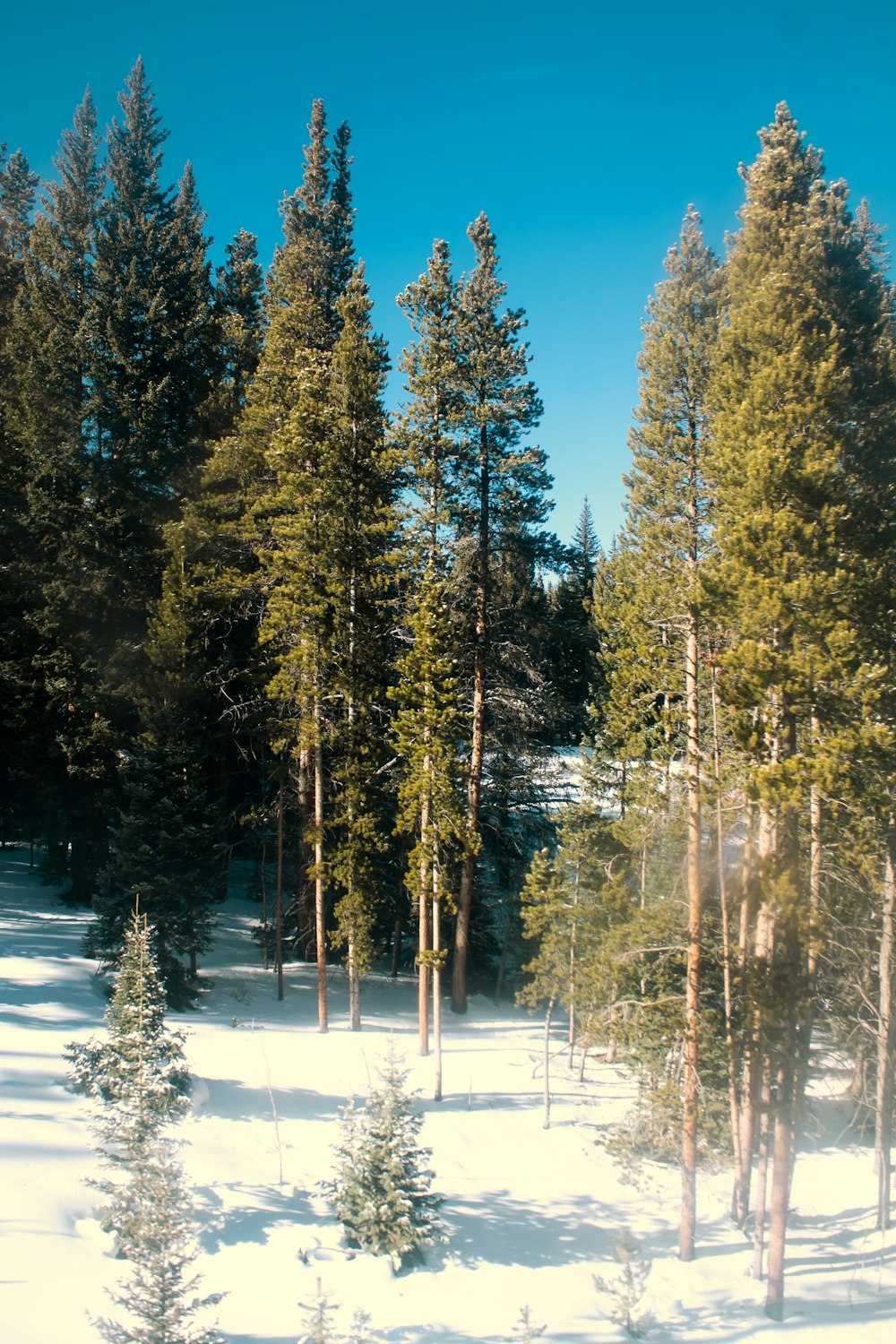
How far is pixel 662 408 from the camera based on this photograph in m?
14.5

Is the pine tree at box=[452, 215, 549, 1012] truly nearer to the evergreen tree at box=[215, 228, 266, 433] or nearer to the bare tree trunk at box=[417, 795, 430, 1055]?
the bare tree trunk at box=[417, 795, 430, 1055]

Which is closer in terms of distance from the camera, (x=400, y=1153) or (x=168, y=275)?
(x=400, y=1153)

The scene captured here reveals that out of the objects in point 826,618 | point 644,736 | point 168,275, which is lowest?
point 644,736

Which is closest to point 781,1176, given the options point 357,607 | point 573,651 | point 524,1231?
point 524,1231

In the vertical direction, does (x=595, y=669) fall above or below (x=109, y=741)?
above

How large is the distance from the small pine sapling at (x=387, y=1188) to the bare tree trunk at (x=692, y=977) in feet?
14.2

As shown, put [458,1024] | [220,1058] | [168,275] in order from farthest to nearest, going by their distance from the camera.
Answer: [168,275] < [458,1024] < [220,1058]

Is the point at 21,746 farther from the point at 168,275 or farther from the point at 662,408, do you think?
the point at 662,408

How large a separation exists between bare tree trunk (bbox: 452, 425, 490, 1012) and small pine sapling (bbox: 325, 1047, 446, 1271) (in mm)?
9942

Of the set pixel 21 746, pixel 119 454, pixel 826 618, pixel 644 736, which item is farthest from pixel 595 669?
pixel 21 746

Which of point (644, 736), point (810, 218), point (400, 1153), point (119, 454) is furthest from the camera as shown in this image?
point (119, 454)

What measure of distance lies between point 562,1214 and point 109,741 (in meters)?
16.9

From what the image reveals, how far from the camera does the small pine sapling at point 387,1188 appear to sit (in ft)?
36.2

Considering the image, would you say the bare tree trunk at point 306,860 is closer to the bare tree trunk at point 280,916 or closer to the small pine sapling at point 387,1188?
the bare tree trunk at point 280,916
